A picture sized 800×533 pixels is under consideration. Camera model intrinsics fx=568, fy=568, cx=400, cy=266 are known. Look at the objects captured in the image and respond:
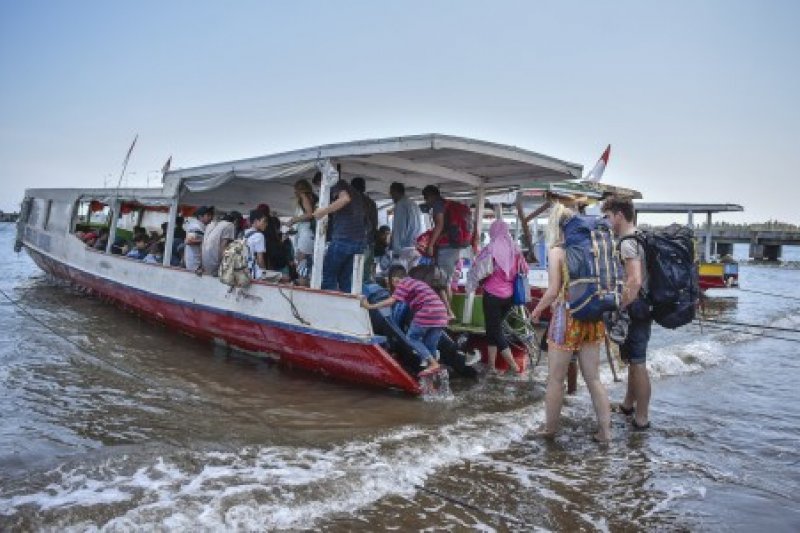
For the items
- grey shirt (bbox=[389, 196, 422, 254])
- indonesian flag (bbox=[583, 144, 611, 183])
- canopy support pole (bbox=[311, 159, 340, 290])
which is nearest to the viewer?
canopy support pole (bbox=[311, 159, 340, 290])

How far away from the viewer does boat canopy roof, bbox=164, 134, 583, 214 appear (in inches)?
248

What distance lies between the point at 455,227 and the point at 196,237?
13.0ft

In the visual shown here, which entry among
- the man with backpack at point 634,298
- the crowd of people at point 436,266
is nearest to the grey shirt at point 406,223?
the crowd of people at point 436,266

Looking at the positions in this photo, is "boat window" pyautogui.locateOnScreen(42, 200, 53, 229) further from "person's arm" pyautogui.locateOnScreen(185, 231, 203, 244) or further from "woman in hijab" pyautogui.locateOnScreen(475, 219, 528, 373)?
"woman in hijab" pyautogui.locateOnScreen(475, 219, 528, 373)

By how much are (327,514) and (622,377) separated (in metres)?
5.56

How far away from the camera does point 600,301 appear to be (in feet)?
14.5

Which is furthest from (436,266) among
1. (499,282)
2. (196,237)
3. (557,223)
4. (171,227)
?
(171,227)

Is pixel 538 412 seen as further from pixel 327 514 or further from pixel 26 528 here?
pixel 26 528

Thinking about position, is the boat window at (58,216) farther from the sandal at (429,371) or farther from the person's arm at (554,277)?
the person's arm at (554,277)

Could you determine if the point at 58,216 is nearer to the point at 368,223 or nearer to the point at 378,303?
the point at 368,223

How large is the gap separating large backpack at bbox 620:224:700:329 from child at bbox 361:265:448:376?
213 centimetres

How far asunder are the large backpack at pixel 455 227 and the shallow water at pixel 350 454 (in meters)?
2.00

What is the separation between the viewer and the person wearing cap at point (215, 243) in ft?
25.5

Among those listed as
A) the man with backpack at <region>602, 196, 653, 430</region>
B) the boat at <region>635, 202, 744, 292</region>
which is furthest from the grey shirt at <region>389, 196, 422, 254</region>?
the boat at <region>635, 202, 744, 292</region>
